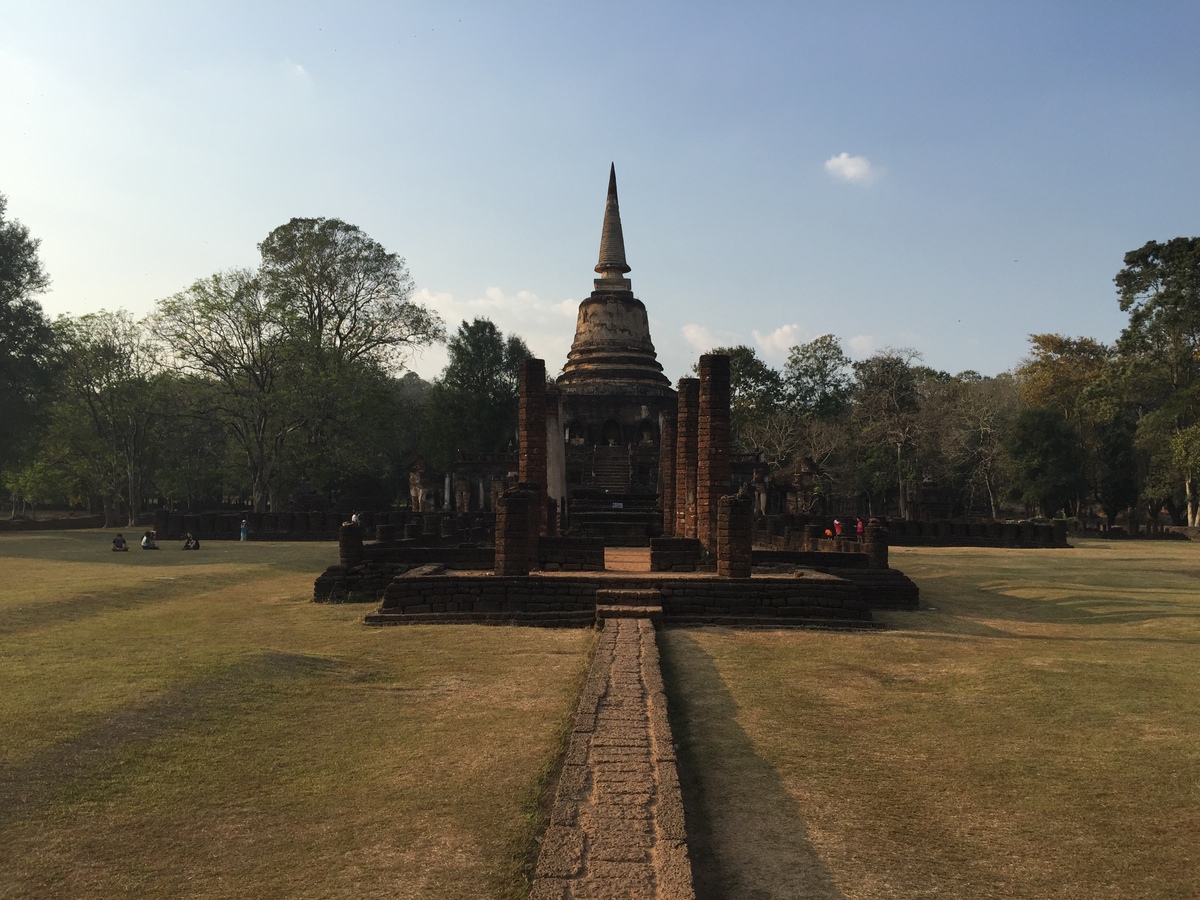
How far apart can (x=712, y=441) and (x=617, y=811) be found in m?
10.5

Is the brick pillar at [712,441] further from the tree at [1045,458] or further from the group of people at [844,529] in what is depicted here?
the tree at [1045,458]

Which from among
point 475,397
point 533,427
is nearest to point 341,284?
point 475,397

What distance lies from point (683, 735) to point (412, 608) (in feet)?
20.3

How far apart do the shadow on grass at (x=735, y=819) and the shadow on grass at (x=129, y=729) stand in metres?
3.00

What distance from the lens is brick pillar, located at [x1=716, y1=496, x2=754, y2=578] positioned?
12.1 metres

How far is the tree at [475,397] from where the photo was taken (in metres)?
43.5

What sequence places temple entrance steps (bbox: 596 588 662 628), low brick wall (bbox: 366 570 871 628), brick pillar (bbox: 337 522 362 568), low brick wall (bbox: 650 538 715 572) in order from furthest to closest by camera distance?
brick pillar (bbox: 337 522 362 568)
low brick wall (bbox: 650 538 715 572)
low brick wall (bbox: 366 570 871 628)
temple entrance steps (bbox: 596 588 662 628)

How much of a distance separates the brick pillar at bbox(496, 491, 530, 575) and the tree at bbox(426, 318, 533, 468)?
30790mm

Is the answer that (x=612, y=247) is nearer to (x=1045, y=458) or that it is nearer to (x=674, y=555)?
(x=1045, y=458)

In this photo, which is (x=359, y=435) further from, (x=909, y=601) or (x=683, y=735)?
(x=683, y=735)

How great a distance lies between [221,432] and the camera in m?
36.6

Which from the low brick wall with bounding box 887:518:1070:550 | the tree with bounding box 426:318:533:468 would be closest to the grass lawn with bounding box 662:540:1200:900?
the low brick wall with bounding box 887:518:1070:550

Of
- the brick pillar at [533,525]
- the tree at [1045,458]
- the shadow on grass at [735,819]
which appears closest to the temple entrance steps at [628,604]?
the brick pillar at [533,525]

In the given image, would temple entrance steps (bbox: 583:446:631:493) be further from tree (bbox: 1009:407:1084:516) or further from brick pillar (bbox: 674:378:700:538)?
tree (bbox: 1009:407:1084:516)
